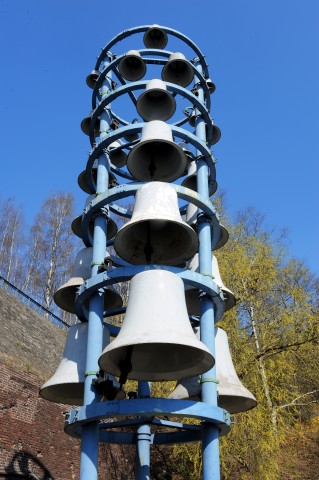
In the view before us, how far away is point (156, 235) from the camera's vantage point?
17.9 feet

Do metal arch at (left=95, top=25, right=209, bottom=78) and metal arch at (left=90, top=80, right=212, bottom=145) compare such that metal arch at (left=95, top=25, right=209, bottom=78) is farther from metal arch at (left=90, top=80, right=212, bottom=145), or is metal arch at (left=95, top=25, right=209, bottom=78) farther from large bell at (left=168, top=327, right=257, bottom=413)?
large bell at (left=168, top=327, right=257, bottom=413)

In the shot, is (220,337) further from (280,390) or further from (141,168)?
(280,390)

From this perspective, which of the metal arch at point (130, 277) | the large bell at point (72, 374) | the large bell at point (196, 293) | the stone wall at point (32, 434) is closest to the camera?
the metal arch at point (130, 277)

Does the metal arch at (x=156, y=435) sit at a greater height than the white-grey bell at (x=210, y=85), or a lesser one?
lesser

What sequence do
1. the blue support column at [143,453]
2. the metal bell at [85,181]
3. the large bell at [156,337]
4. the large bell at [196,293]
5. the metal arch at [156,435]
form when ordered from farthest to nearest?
the metal bell at [85,181] → the large bell at [196,293] → the blue support column at [143,453] → the metal arch at [156,435] → the large bell at [156,337]

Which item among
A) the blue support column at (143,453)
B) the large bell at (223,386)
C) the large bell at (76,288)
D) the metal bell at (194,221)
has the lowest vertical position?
the blue support column at (143,453)

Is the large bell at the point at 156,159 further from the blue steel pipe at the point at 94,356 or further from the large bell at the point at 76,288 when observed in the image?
the large bell at the point at 76,288

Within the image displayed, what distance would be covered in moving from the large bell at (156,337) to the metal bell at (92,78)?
415cm

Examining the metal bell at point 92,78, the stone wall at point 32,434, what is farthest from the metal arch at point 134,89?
the stone wall at point 32,434

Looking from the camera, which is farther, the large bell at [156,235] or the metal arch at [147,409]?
the large bell at [156,235]

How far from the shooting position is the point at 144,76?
7098 mm

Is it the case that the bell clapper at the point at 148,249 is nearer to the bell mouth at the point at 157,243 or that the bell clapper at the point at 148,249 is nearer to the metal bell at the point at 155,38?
the bell mouth at the point at 157,243

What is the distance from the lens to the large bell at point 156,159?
5521 mm

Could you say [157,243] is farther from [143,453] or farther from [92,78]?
[92,78]
